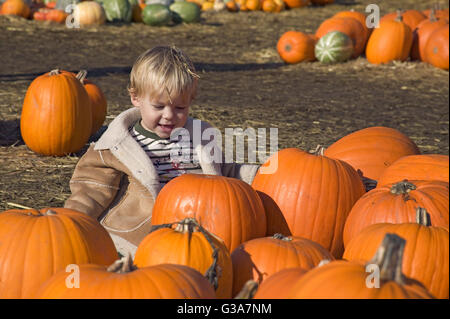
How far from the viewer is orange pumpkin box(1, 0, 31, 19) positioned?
13.3m

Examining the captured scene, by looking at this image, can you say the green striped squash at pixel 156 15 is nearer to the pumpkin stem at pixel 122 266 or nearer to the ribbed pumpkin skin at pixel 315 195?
the ribbed pumpkin skin at pixel 315 195

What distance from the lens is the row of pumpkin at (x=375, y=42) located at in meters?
10.9

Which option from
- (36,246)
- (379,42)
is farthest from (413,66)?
(36,246)

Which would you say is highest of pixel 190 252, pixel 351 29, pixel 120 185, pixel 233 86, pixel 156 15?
pixel 156 15

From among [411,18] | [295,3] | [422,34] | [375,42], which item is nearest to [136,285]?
[375,42]

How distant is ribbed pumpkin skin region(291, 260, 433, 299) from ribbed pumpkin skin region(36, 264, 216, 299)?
1.21 feet

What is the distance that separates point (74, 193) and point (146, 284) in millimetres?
2035

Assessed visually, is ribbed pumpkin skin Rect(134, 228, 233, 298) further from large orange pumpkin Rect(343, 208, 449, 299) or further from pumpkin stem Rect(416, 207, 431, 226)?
pumpkin stem Rect(416, 207, 431, 226)

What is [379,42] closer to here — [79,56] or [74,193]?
[79,56]

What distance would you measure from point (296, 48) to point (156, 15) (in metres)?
3.67

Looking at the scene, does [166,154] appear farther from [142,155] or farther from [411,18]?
[411,18]

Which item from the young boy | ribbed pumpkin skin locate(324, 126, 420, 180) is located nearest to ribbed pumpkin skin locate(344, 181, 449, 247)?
ribbed pumpkin skin locate(324, 126, 420, 180)

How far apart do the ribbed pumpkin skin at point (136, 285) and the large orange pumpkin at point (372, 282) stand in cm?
37

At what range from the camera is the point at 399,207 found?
3.45 metres
